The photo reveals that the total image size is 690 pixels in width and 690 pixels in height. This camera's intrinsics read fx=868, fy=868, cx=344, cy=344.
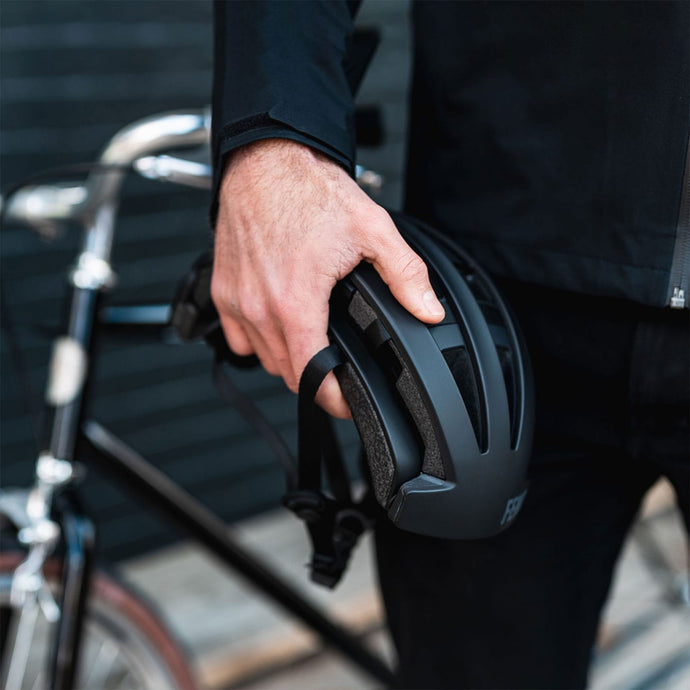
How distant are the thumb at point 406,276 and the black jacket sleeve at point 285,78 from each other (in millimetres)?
115

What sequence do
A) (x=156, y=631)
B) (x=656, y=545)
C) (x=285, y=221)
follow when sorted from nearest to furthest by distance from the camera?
→ (x=285, y=221) < (x=156, y=631) < (x=656, y=545)

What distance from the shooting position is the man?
86 centimetres

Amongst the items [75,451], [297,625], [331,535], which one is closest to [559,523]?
[331,535]

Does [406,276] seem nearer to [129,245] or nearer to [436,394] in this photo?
[436,394]

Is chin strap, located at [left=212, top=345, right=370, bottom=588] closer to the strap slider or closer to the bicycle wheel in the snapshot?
the strap slider

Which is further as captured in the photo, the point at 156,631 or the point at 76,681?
the point at 156,631

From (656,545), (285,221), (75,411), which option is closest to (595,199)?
(285,221)

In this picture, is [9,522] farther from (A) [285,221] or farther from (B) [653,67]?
(B) [653,67]

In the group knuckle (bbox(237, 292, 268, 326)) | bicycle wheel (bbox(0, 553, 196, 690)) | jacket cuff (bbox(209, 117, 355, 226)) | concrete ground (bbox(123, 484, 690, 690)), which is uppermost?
jacket cuff (bbox(209, 117, 355, 226))

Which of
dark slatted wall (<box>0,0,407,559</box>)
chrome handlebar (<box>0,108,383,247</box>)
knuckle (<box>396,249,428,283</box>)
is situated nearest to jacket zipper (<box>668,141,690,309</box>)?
knuckle (<box>396,249,428,283</box>)

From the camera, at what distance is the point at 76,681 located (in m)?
1.39

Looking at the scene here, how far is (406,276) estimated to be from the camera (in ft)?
2.73

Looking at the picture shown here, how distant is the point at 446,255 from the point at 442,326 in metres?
0.11

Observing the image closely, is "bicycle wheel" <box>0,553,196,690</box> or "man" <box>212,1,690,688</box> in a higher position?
"man" <box>212,1,690,688</box>
